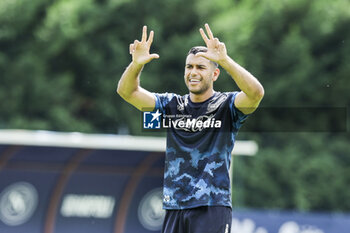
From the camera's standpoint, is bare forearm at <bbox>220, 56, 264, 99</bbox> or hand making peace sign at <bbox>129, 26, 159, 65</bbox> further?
hand making peace sign at <bbox>129, 26, 159, 65</bbox>

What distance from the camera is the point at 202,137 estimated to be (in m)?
4.49

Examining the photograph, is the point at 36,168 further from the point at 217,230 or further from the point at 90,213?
the point at 217,230

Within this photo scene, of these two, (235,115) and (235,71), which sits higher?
(235,71)

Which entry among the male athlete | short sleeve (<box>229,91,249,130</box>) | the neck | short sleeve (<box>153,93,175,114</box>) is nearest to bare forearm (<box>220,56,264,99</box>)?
the male athlete

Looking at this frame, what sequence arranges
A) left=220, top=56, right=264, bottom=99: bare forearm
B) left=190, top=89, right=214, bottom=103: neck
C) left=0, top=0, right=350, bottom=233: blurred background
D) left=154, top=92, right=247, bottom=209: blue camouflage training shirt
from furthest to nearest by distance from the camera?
left=0, top=0, right=350, bottom=233: blurred background, left=190, top=89, right=214, bottom=103: neck, left=154, top=92, right=247, bottom=209: blue camouflage training shirt, left=220, top=56, right=264, bottom=99: bare forearm

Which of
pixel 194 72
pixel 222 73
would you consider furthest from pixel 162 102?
pixel 222 73

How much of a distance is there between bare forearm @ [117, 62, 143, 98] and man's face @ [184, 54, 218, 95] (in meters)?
0.33

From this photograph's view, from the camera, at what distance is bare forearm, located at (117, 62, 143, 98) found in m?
4.54

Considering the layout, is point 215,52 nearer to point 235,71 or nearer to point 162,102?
point 235,71

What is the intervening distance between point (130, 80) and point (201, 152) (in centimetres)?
69

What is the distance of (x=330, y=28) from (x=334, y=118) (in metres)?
3.22

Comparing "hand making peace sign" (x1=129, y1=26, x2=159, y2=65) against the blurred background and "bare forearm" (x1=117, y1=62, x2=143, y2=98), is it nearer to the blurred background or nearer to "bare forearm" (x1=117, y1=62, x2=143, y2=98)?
"bare forearm" (x1=117, y1=62, x2=143, y2=98)

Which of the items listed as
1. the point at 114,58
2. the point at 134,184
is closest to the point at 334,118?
the point at 114,58

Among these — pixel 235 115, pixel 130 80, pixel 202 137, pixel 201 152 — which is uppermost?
pixel 130 80
